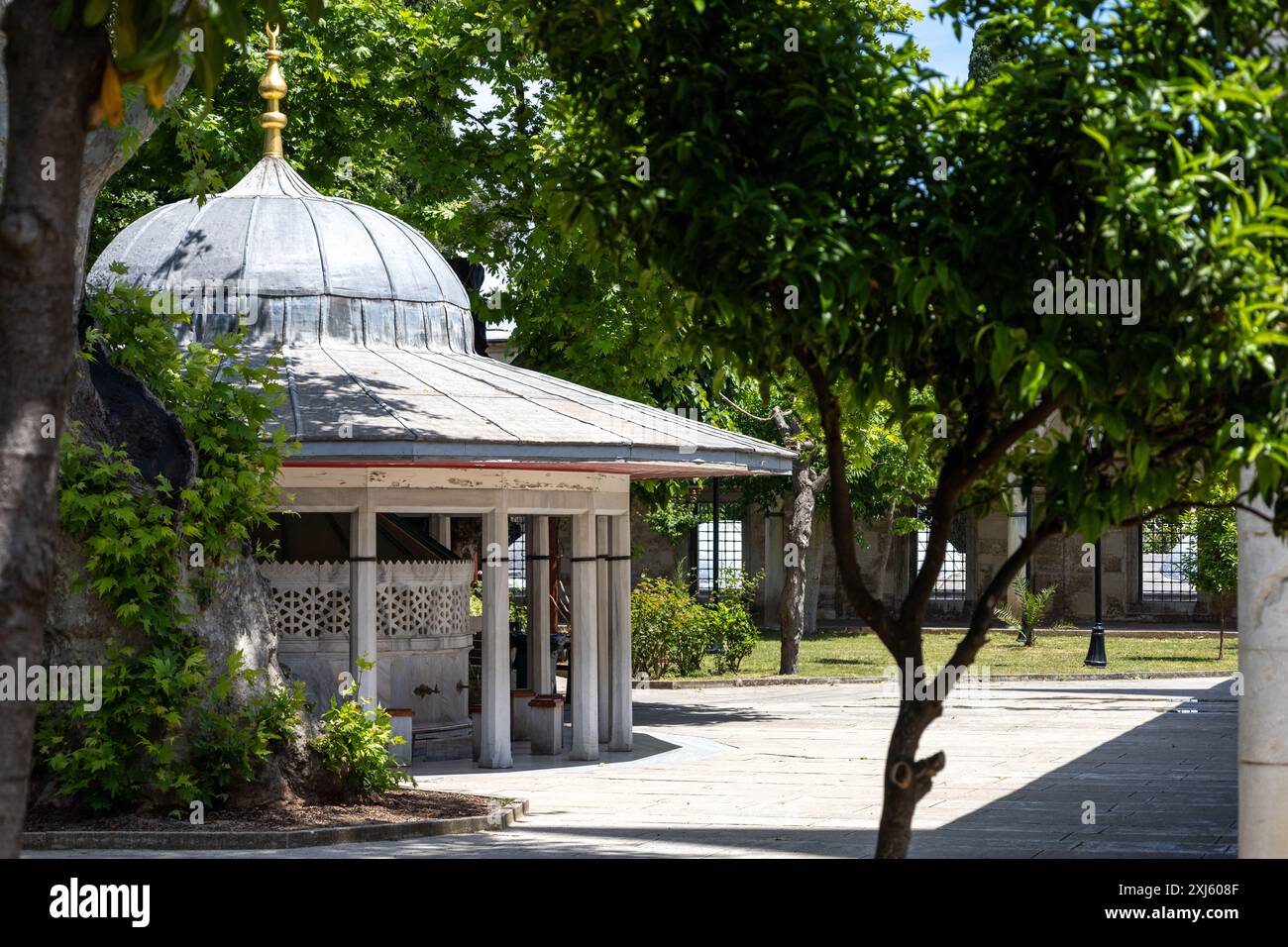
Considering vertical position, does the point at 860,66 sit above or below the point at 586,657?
above

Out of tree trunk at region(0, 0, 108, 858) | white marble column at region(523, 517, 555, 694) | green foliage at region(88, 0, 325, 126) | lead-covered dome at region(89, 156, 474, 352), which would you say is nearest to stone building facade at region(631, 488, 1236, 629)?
white marble column at region(523, 517, 555, 694)

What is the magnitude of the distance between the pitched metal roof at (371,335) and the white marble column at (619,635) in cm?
78

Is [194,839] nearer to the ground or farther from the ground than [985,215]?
nearer to the ground

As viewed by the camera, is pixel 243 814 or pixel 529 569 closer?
pixel 243 814

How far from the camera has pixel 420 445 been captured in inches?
572

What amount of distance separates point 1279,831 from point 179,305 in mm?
10801

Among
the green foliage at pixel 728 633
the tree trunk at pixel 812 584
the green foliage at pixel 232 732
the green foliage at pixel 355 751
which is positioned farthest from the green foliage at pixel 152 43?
the tree trunk at pixel 812 584

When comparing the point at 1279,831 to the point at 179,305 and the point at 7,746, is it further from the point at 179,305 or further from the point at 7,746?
the point at 179,305

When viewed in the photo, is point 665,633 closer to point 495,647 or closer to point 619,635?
point 619,635

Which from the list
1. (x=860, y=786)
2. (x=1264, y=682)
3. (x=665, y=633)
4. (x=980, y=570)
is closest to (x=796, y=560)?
(x=665, y=633)

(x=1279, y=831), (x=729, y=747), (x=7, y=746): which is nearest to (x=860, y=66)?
(x=7, y=746)

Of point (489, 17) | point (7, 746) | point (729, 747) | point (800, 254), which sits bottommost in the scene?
point (729, 747)

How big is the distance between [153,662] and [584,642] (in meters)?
6.05

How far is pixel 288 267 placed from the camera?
1712 centimetres
